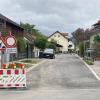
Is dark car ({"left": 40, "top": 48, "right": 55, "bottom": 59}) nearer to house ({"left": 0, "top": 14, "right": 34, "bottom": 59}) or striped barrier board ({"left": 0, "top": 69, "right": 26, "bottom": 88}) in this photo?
house ({"left": 0, "top": 14, "right": 34, "bottom": 59})

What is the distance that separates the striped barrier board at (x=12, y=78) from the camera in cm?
1812

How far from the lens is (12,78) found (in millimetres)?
18141

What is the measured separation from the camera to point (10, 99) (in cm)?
1441

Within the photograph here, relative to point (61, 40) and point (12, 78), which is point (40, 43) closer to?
point (12, 78)

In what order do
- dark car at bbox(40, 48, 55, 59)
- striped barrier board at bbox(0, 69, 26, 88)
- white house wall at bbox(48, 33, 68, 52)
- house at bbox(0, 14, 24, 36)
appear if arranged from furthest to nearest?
1. white house wall at bbox(48, 33, 68, 52)
2. dark car at bbox(40, 48, 55, 59)
3. house at bbox(0, 14, 24, 36)
4. striped barrier board at bbox(0, 69, 26, 88)

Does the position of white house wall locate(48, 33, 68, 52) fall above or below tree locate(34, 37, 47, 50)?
above

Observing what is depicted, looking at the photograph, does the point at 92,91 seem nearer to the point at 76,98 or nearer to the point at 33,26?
the point at 76,98

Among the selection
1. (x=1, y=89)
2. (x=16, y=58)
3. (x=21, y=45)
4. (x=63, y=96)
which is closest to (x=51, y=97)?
(x=63, y=96)

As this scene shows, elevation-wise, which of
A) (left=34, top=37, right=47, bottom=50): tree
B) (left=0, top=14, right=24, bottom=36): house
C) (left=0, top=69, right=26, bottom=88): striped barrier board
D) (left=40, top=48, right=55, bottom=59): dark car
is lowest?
(left=0, top=69, right=26, bottom=88): striped barrier board

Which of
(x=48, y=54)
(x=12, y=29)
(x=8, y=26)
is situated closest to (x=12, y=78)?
(x=8, y=26)

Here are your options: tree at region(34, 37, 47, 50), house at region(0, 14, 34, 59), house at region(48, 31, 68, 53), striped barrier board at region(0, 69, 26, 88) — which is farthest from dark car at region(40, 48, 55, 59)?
house at region(48, 31, 68, 53)

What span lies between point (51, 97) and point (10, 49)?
4930mm

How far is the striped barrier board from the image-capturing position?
18125 millimetres

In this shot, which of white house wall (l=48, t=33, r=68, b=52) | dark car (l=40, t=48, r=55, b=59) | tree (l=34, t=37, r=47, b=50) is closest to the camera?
dark car (l=40, t=48, r=55, b=59)
